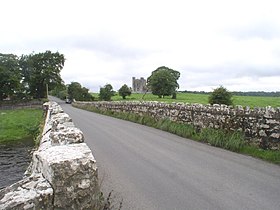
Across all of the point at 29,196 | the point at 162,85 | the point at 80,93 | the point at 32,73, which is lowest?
the point at 80,93

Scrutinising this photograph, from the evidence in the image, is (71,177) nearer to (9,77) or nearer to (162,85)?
(162,85)

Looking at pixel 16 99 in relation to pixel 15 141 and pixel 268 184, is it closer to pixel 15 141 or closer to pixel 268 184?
pixel 15 141

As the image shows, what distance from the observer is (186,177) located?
623 centimetres

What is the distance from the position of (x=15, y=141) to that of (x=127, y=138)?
12.4 metres

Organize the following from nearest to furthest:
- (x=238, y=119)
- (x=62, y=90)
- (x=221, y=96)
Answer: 1. (x=238, y=119)
2. (x=221, y=96)
3. (x=62, y=90)

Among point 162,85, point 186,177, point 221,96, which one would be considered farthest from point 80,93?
point 186,177

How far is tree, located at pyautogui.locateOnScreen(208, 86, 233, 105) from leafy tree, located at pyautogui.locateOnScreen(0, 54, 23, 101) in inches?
2327

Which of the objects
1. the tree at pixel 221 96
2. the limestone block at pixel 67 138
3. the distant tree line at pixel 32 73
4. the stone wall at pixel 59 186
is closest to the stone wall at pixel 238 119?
the limestone block at pixel 67 138

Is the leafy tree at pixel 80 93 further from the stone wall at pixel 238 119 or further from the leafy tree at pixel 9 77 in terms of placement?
the stone wall at pixel 238 119

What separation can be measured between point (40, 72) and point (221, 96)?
6550cm

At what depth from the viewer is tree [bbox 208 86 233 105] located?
2772 cm

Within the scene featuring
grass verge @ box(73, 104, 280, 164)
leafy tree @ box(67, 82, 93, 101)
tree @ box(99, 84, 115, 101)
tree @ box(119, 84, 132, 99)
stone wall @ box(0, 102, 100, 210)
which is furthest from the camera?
leafy tree @ box(67, 82, 93, 101)

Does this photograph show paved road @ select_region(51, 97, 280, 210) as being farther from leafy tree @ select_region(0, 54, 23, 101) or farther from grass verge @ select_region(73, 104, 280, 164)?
leafy tree @ select_region(0, 54, 23, 101)

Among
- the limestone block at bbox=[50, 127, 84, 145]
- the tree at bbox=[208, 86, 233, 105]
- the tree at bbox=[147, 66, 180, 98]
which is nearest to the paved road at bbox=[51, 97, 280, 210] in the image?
the limestone block at bbox=[50, 127, 84, 145]
